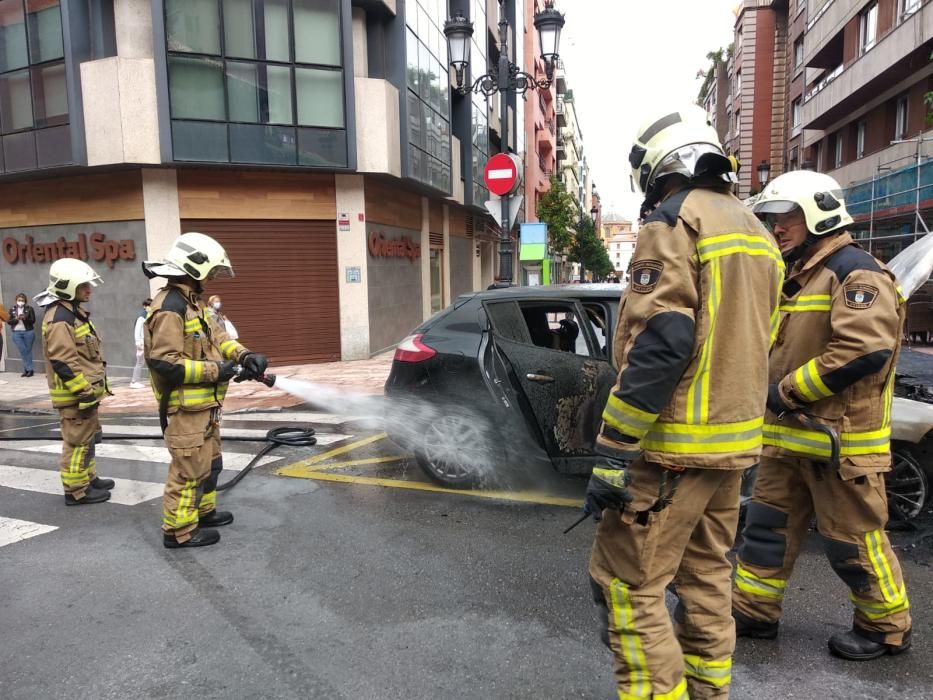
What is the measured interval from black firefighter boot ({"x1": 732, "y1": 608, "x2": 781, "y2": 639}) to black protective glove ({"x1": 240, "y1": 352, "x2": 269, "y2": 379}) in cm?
301

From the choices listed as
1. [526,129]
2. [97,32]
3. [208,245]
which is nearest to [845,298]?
[208,245]

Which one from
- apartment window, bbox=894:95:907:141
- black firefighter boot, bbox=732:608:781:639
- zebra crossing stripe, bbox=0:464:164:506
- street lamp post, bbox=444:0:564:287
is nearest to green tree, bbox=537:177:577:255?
apartment window, bbox=894:95:907:141

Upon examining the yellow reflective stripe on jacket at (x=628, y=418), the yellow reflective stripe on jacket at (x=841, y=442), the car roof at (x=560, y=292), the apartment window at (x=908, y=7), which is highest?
the apartment window at (x=908, y=7)

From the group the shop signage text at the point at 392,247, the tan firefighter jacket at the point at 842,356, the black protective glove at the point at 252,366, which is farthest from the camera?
the shop signage text at the point at 392,247

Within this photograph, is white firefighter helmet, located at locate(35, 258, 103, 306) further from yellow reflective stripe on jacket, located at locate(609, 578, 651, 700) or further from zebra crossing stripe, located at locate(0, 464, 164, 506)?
yellow reflective stripe on jacket, located at locate(609, 578, 651, 700)

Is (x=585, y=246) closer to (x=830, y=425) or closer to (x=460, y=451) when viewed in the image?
(x=460, y=451)

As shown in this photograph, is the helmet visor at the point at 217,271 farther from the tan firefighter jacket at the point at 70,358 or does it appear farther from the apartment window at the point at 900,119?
the apartment window at the point at 900,119

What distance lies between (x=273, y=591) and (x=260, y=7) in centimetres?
1274

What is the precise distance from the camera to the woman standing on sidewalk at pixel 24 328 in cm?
1383

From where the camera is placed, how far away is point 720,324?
2123mm

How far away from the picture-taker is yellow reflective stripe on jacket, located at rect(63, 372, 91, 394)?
4.88 meters

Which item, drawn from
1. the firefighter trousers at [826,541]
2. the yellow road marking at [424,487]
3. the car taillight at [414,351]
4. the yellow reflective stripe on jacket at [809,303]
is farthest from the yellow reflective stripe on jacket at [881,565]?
the car taillight at [414,351]

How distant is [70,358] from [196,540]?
5.82 ft

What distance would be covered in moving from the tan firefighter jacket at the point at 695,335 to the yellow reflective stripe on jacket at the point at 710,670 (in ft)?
2.29
